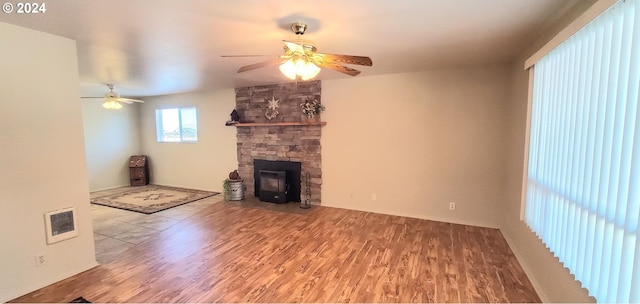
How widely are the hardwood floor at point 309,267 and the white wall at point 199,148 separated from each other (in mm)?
2480

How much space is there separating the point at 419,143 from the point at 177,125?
6122 mm

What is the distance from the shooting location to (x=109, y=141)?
7242 mm

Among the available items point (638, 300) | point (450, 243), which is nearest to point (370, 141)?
point (450, 243)

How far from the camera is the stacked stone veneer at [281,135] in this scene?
5.39 meters

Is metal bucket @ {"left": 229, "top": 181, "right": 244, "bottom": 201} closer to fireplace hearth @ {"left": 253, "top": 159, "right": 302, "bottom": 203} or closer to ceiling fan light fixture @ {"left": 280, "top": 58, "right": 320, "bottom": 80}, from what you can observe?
fireplace hearth @ {"left": 253, "top": 159, "right": 302, "bottom": 203}

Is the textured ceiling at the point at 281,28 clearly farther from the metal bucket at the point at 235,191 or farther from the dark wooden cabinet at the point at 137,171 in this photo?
the dark wooden cabinet at the point at 137,171

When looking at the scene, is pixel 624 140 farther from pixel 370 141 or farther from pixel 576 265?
pixel 370 141

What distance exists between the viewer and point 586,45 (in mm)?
1836

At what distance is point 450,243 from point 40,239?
453 centimetres

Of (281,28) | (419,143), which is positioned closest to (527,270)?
(419,143)

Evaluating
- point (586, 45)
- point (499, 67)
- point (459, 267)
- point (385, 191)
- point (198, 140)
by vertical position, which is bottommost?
point (459, 267)

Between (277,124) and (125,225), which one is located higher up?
(277,124)

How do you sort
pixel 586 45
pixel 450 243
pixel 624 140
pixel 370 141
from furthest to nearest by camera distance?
1. pixel 370 141
2. pixel 450 243
3. pixel 586 45
4. pixel 624 140

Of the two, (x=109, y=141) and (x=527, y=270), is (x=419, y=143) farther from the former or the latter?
(x=109, y=141)
